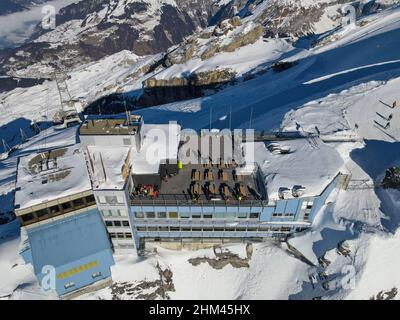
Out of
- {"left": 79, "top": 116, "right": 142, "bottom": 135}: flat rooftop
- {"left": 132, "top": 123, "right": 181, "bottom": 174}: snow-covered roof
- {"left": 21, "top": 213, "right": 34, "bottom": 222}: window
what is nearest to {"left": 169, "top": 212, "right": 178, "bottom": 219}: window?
{"left": 132, "top": 123, "right": 181, "bottom": 174}: snow-covered roof

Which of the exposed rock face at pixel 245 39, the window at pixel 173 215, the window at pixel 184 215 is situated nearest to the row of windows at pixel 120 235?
the window at pixel 173 215

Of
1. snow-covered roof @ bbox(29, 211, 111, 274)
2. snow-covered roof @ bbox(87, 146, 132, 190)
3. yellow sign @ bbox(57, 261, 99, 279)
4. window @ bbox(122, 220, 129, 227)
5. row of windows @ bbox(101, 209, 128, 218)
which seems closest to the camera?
snow-covered roof @ bbox(29, 211, 111, 274)

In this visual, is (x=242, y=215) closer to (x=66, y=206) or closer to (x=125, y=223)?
(x=125, y=223)

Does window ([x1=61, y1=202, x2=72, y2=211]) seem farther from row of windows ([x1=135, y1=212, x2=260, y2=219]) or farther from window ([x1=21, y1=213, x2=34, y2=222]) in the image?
row of windows ([x1=135, y1=212, x2=260, y2=219])

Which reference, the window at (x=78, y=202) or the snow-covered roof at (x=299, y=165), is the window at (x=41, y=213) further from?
the snow-covered roof at (x=299, y=165)
